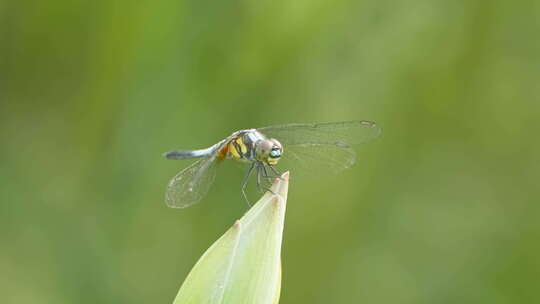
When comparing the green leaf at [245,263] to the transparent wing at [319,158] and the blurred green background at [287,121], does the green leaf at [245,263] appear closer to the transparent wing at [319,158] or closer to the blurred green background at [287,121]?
the transparent wing at [319,158]

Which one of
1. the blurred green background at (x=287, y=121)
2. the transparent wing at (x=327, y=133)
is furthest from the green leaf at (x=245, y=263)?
the blurred green background at (x=287, y=121)

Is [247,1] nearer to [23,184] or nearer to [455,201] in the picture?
[23,184]

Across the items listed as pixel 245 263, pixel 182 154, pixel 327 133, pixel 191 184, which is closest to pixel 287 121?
pixel 327 133

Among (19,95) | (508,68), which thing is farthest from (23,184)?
(508,68)

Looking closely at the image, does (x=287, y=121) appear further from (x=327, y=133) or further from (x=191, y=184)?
(x=191, y=184)

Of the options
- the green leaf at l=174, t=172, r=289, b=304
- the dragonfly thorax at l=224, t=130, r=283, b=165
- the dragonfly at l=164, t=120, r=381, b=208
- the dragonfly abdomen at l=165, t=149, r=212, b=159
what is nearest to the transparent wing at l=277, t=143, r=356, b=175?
the dragonfly at l=164, t=120, r=381, b=208

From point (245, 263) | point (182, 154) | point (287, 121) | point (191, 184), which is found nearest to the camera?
point (245, 263)
